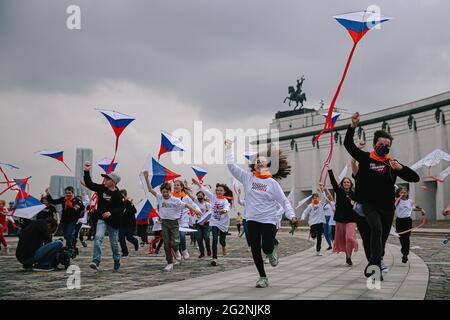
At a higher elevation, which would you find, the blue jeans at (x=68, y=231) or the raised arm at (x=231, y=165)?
the raised arm at (x=231, y=165)

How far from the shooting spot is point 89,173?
9.89m

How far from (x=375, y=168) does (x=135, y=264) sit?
636cm

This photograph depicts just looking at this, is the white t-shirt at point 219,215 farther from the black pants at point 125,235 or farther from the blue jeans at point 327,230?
the blue jeans at point 327,230

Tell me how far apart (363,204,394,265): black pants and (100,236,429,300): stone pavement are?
47cm

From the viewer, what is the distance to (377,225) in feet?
22.9

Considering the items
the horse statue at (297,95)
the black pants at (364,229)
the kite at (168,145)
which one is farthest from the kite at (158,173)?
the horse statue at (297,95)

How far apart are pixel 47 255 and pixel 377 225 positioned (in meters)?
6.19

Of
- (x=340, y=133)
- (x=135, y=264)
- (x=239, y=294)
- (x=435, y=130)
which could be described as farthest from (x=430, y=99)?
(x=239, y=294)

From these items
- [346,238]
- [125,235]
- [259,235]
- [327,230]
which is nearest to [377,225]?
[259,235]

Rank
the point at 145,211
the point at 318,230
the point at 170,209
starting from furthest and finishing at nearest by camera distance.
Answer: the point at 145,211, the point at 318,230, the point at 170,209

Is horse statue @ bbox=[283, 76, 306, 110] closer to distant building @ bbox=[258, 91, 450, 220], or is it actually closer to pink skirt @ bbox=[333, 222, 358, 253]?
distant building @ bbox=[258, 91, 450, 220]

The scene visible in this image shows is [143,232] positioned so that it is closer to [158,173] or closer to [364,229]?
[158,173]

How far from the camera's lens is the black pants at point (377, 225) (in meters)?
6.94

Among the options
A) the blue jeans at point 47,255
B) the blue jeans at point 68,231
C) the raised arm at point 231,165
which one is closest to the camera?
the raised arm at point 231,165
